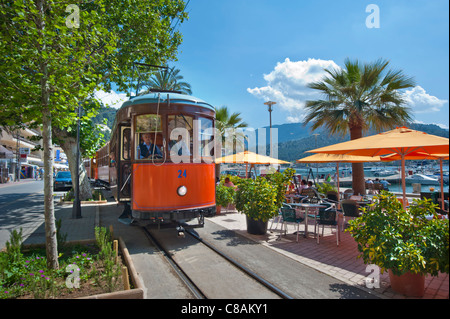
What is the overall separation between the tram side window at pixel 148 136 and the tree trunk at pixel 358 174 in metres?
10.4

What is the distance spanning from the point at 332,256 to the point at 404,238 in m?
1.96

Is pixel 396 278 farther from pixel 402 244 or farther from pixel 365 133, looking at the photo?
pixel 365 133

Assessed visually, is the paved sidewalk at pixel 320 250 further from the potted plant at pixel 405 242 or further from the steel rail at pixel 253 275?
the steel rail at pixel 253 275

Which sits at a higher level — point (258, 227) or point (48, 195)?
point (48, 195)

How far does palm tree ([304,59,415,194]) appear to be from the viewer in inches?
485

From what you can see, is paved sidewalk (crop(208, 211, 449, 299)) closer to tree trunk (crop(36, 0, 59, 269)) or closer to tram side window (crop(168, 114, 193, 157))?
tram side window (crop(168, 114, 193, 157))

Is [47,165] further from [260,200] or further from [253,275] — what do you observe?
[260,200]

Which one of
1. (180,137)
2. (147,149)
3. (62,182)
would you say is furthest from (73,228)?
(62,182)

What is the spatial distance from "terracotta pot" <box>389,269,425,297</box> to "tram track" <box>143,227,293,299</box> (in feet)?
5.64

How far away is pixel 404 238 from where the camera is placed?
13.6 ft

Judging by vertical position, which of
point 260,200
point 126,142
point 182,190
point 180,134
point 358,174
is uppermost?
point 180,134

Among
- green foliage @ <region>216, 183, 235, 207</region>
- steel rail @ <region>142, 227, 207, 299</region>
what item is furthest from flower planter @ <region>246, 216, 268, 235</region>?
green foliage @ <region>216, 183, 235, 207</region>
